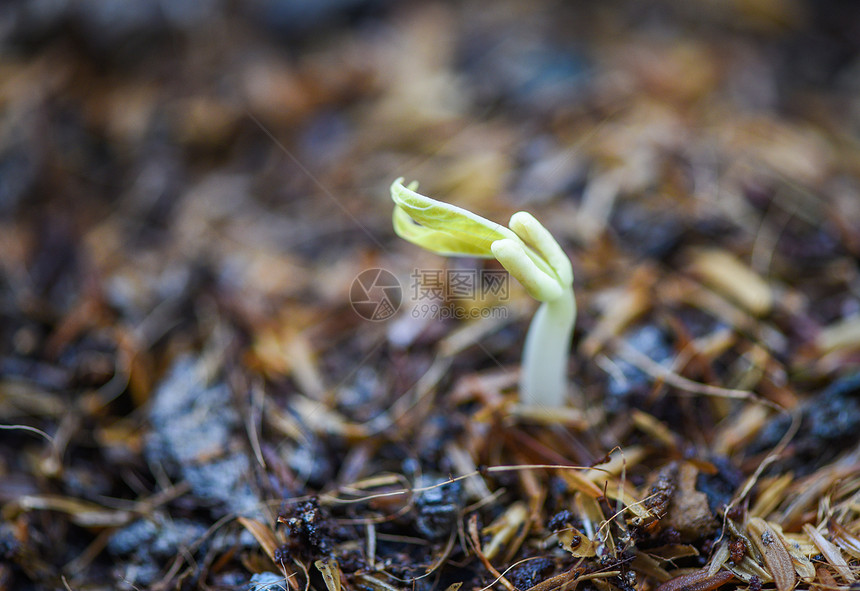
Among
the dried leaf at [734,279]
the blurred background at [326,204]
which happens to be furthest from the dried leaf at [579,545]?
the dried leaf at [734,279]

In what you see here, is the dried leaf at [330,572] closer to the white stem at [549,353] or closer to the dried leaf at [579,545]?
the dried leaf at [579,545]

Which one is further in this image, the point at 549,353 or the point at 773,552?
the point at 549,353

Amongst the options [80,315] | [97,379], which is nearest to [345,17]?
[80,315]

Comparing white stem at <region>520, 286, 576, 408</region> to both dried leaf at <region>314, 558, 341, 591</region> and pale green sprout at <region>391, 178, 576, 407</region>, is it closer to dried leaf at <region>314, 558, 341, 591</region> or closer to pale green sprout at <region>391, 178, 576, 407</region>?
pale green sprout at <region>391, 178, 576, 407</region>

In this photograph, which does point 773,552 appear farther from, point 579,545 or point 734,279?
point 734,279

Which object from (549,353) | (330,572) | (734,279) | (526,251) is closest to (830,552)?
(549,353)

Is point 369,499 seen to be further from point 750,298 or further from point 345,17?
point 345,17
